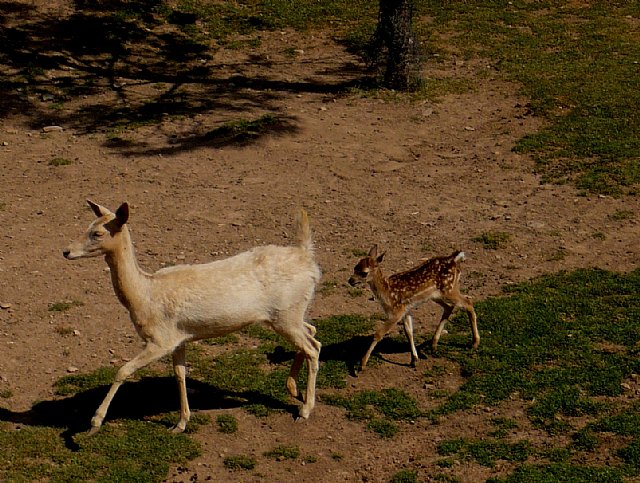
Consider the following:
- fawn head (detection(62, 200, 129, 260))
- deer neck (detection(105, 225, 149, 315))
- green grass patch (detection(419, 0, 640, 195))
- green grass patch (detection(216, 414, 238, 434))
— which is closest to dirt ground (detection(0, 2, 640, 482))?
green grass patch (detection(216, 414, 238, 434))

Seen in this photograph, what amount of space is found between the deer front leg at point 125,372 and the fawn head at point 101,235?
112cm

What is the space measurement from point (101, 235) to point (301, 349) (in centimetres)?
243

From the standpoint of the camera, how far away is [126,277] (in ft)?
35.2

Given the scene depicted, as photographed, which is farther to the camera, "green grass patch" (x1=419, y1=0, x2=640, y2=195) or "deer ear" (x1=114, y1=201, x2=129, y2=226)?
"green grass patch" (x1=419, y1=0, x2=640, y2=195)

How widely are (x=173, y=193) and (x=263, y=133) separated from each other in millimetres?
2780

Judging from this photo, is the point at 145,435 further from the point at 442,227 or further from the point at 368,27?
the point at 368,27

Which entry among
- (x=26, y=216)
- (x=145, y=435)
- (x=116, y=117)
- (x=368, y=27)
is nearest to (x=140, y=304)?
(x=145, y=435)

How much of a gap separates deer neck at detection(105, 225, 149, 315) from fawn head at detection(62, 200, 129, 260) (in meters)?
0.09

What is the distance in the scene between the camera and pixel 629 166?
1748 cm

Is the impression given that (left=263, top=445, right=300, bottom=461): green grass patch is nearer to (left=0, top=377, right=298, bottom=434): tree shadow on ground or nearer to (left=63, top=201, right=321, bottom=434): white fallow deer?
(left=0, top=377, right=298, bottom=434): tree shadow on ground

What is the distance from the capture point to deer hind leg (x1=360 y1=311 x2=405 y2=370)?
12.2 metres

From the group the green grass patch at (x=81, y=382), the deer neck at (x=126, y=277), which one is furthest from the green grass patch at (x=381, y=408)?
the green grass patch at (x=81, y=382)

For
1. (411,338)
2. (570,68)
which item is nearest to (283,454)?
(411,338)

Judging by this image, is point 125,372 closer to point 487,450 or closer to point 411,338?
point 411,338
